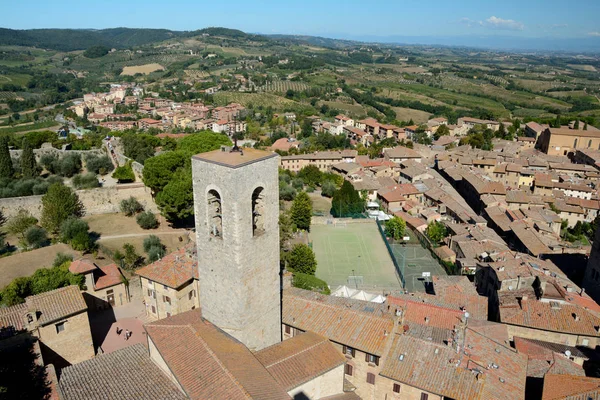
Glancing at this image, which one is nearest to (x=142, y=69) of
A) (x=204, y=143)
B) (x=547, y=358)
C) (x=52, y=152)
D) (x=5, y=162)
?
(x=52, y=152)

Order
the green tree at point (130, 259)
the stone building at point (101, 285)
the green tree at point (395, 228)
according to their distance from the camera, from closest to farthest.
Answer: the stone building at point (101, 285) < the green tree at point (130, 259) < the green tree at point (395, 228)

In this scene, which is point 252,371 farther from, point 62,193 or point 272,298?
point 62,193

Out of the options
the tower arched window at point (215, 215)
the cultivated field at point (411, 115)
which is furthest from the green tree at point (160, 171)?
the cultivated field at point (411, 115)

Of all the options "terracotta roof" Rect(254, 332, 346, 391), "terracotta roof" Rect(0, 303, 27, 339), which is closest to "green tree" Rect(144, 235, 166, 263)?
"terracotta roof" Rect(0, 303, 27, 339)

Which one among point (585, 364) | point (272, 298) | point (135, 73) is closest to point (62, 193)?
point (272, 298)

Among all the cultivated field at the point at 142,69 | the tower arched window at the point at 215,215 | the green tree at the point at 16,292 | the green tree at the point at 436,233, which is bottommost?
the green tree at the point at 436,233

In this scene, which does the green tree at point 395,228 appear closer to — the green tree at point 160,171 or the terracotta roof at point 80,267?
the green tree at point 160,171
